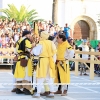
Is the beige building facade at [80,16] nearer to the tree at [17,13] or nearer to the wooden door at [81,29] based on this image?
the wooden door at [81,29]

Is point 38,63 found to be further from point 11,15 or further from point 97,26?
point 97,26

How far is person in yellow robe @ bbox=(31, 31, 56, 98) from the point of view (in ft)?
35.0

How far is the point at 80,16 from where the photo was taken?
35531mm

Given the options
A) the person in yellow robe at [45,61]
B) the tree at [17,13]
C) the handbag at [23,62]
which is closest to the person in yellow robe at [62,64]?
the person in yellow robe at [45,61]

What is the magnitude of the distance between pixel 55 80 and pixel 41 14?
71.9 ft

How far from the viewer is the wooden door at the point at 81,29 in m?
36.5

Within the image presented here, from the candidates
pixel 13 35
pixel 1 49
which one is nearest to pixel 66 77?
pixel 1 49

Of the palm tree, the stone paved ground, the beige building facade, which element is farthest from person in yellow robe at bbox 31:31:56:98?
the palm tree

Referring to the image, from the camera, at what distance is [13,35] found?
22.2 m

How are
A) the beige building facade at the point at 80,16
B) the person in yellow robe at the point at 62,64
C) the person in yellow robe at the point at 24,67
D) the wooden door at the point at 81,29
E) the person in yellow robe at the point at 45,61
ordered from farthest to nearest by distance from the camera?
the wooden door at the point at 81,29 → the beige building facade at the point at 80,16 → the person in yellow robe at the point at 62,64 → the person in yellow robe at the point at 24,67 → the person in yellow robe at the point at 45,61

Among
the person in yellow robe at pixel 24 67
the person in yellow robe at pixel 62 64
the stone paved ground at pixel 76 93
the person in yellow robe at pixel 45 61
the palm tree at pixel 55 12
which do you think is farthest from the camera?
the palm tree at pixel 55 12

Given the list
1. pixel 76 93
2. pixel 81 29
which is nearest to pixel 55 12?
pixel 81 29

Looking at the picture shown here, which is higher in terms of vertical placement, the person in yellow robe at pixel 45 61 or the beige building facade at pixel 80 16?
the beige building facade at pixel 80 16

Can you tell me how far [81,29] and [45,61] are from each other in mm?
26407
